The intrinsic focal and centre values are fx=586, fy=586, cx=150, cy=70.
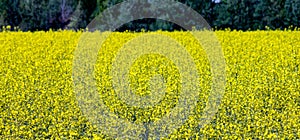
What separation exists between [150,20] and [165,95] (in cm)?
515

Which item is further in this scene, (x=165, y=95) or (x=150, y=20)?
(x=150, y=20)

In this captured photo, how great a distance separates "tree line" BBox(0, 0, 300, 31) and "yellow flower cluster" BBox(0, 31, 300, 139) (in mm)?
1701

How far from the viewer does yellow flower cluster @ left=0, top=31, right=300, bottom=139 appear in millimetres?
5979

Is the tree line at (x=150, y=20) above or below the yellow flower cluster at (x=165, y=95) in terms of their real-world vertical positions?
above

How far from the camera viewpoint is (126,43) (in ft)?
31.7

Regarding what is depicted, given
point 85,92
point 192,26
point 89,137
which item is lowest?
point 89,137

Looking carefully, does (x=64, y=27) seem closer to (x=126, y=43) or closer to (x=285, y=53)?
(x=126, y=43)

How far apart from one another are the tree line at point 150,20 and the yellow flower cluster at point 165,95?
170 centimetres

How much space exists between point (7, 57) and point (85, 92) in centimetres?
230

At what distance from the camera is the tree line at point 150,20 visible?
10.8m

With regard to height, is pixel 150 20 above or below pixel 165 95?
above

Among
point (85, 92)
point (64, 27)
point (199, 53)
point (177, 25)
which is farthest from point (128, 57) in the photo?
point (64, 27)

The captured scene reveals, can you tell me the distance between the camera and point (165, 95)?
6535mm

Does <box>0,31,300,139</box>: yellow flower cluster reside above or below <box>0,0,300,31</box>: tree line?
below
